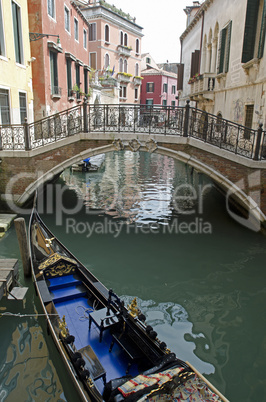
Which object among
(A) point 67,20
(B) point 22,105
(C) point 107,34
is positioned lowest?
(B) point 22,105

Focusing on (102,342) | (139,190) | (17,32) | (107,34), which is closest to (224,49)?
(139,190)

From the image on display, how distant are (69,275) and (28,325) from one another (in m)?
0.89

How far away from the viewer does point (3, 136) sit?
26.2 feet

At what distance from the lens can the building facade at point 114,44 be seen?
24.4 metres

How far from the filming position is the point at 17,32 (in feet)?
29.9

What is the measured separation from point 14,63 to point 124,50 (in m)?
20.6

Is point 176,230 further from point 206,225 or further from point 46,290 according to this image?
point 46,290

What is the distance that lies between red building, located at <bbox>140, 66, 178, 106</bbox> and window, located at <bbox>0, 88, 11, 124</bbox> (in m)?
27.9

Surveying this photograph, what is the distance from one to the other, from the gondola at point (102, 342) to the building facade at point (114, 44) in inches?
819

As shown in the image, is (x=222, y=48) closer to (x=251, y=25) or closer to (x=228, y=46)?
(x=228, y=46)

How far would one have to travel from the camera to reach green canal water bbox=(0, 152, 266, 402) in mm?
3707

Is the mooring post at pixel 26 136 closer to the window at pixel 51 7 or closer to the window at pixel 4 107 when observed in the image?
the window at pixel 4 107

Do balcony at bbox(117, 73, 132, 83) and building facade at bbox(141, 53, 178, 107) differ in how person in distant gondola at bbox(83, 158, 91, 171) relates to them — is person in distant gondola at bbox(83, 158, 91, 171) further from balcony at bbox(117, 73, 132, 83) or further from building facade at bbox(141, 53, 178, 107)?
building facade at bbox(141, 53, 178, 107)

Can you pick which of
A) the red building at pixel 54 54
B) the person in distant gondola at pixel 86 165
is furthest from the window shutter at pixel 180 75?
the person in distant gondola at pixel 86 165
